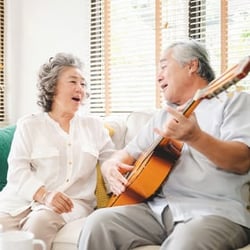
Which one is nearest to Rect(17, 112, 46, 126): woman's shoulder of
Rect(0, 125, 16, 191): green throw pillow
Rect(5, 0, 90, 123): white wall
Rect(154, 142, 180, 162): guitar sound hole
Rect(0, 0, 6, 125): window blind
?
Rect(0, 125, 16, 191): green throw pillow

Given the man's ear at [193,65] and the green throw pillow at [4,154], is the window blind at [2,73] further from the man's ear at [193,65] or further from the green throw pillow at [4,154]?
the man's ear at [193,65]

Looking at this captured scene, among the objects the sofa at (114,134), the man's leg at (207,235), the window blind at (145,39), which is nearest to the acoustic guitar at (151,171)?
the man's leg at (207,235)

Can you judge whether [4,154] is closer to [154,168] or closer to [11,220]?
[11,220]

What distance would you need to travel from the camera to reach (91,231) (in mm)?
1765

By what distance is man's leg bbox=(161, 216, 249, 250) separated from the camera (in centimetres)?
156

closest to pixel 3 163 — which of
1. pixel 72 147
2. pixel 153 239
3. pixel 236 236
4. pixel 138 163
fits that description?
pixel 72 147

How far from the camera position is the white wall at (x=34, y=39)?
350 centimetres

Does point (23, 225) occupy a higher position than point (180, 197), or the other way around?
point (180, 197)

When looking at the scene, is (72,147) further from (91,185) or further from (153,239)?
(153,239)

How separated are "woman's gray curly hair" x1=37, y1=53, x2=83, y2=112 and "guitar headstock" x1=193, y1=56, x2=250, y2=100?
1.02 metres

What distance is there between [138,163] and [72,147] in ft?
1.40

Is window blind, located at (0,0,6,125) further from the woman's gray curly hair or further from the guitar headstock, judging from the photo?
the guitar headstock

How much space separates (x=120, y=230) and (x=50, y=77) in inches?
37.9

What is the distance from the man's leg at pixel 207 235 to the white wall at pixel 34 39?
6.79 ft
